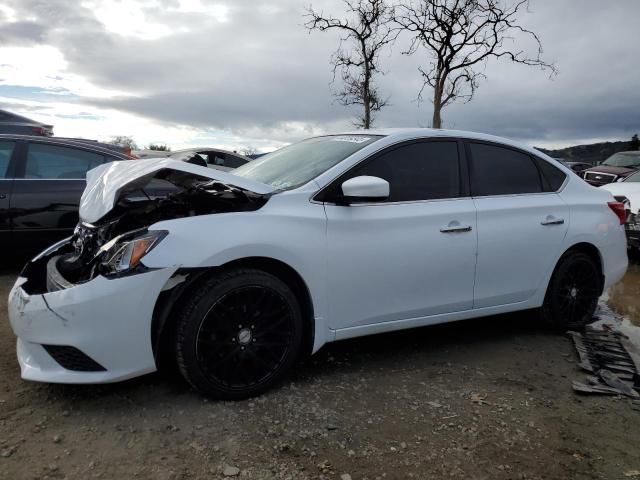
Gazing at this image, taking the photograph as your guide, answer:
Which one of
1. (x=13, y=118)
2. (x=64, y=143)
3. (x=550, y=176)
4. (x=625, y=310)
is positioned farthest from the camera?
(x=13, y=118)

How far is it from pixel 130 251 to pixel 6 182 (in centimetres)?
346

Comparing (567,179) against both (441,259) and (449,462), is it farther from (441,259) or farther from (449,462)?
(449,462)

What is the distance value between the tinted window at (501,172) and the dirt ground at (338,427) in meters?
1.29

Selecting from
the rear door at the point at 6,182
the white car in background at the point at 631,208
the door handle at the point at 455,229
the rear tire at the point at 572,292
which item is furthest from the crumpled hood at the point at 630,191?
the rear door at the point at 6,182

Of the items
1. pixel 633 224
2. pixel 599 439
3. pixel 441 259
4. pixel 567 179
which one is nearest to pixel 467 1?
pixel 633 224

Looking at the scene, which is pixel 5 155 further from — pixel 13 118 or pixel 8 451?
pixel 13 118

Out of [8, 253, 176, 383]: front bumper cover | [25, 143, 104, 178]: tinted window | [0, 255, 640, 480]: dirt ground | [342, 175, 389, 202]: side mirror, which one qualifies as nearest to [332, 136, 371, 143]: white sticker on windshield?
[342, 175, 389, 202]: side mirror

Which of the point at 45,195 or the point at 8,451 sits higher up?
the point at 45,195

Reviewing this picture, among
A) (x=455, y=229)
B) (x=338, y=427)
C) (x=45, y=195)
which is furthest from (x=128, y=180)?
(x=45, y=195)

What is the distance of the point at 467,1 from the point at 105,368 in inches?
527

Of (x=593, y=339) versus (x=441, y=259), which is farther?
(x=593, y=339)

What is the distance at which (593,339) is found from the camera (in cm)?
434

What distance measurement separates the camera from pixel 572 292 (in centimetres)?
432

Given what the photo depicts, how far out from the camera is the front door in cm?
317
